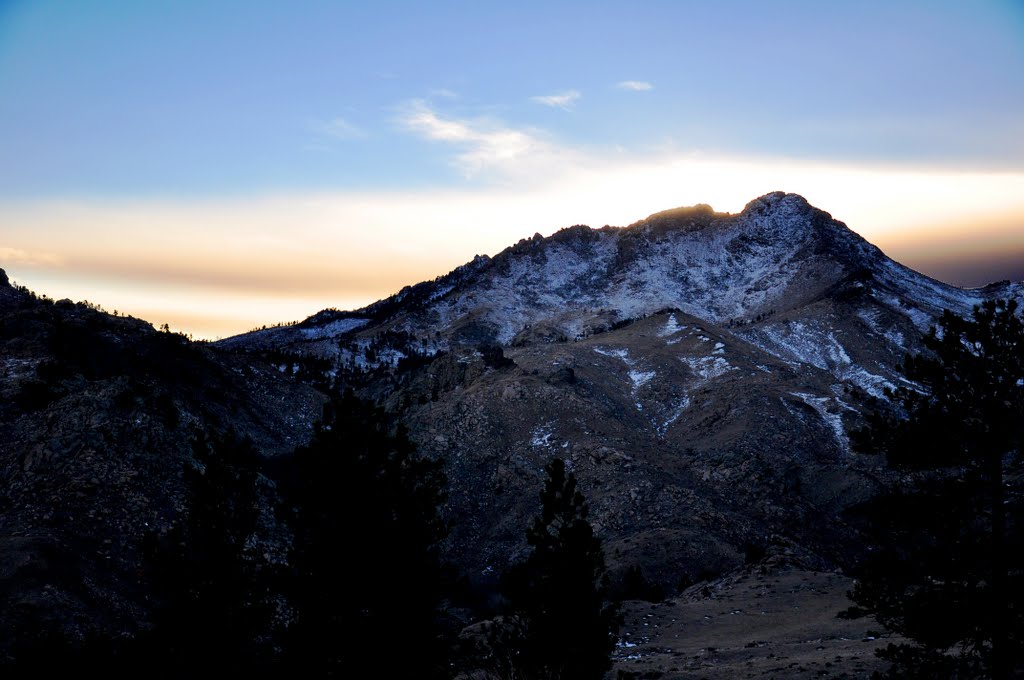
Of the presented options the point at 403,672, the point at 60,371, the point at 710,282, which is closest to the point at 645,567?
the point at 403,672

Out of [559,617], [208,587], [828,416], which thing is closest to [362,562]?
[208,587]

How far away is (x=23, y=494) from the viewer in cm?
4138

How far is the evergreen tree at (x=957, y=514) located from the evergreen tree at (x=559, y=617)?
7.28 metres

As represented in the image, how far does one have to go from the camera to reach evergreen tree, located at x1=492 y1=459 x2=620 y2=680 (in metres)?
22.9

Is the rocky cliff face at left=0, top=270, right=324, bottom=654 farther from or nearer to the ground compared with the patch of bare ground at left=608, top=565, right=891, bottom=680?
farther from the ground

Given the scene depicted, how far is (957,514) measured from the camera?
2003 centimetres

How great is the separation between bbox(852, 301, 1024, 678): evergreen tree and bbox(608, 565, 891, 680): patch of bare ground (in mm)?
7652

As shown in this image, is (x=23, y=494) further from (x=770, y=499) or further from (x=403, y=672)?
(x=770, y=499)

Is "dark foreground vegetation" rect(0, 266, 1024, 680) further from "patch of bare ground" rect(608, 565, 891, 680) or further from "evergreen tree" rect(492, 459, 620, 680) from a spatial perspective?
"patch of bare ground" rect(608, 565, 891, 680)

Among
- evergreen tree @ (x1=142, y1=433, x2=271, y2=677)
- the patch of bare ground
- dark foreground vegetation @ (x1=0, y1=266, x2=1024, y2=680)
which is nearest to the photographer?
dark foreground vegetation @ (x1=0, y1=266, x2=1024, y2=680)

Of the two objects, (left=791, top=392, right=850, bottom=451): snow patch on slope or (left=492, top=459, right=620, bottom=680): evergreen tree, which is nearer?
(left=492, top=459, right=620, bottom=680): evergreen tree

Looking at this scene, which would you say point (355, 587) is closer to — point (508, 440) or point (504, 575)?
point (504, 575)

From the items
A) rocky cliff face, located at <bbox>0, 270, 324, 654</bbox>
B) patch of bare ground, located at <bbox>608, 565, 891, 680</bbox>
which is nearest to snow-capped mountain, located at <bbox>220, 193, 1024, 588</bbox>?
patch of bare ground, located at <bbox>608, 565, 891, 680</bbox>

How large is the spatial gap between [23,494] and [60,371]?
14.8m
